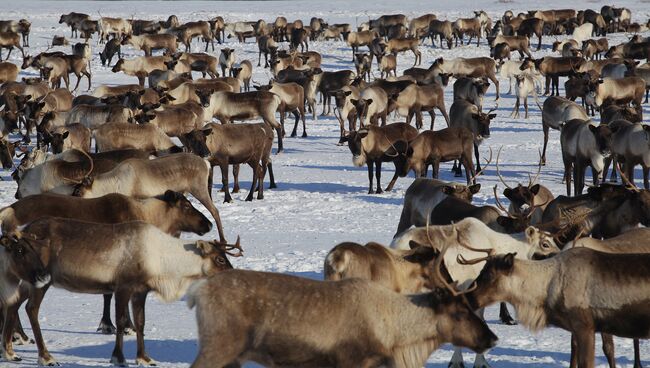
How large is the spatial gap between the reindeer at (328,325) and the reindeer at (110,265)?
140 centimetres

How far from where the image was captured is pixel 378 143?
48.7 feet

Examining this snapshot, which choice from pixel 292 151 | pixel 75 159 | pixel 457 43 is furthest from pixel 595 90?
pixel 457 43

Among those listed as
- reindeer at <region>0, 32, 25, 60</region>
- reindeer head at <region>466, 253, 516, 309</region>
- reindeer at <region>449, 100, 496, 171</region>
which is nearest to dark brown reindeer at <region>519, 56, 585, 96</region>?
reindeer at <region>449, 100, 496, 171</region>

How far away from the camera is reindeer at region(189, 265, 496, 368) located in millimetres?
5137

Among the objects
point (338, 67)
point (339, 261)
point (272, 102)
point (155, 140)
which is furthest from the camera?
point (338, 67)

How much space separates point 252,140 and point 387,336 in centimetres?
912

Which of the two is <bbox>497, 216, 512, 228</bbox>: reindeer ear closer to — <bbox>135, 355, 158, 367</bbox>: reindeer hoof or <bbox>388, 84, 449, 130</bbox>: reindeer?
<bbox>135, 355, 158, 367</bbox>: reindeer hoof

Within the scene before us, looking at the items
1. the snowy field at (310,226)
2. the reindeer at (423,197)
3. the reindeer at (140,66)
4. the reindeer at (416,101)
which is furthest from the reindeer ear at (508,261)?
the reindeer at (140,66)

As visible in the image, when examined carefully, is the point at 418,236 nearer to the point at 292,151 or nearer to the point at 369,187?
the point at 369,187

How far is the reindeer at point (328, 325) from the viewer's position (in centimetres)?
514

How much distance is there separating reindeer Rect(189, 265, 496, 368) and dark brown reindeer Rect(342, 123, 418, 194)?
929 cm

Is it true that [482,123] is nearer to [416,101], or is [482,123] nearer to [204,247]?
[416,101]

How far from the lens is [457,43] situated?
40.8 meters

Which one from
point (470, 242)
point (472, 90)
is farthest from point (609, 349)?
point (472, 90)
